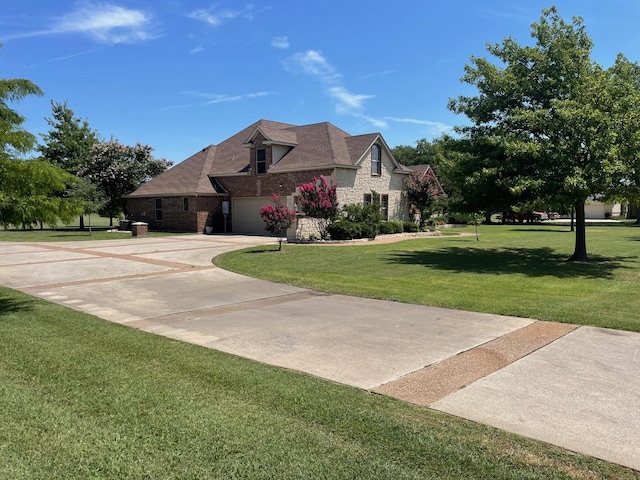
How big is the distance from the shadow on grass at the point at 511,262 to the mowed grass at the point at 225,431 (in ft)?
32.9

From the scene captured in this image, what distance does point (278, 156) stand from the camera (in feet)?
97.3

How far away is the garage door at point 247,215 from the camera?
102ft

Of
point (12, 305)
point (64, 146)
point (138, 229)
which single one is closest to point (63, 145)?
point (64, 146)

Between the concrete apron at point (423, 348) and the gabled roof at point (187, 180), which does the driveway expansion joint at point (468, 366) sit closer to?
the concrete apron at point (423, 348)

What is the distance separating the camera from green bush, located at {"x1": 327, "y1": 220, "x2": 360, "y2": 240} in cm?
2295

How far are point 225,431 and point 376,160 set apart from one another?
89.1 ft

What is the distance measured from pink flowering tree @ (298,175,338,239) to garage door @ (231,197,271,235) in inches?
299

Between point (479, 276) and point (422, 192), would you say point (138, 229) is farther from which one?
point (479, 276)

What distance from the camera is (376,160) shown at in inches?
1171

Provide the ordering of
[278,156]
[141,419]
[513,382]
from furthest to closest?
1. [278,156]
2. [513,382]
3. [141,419]

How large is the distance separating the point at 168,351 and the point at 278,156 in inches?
972

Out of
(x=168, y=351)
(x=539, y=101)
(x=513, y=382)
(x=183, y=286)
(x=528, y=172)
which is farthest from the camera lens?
(x=539, y=101)

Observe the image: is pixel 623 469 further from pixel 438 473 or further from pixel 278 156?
pixel 278 156

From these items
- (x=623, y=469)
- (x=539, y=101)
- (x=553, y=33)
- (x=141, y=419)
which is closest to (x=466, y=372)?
(x=623, y=469)
